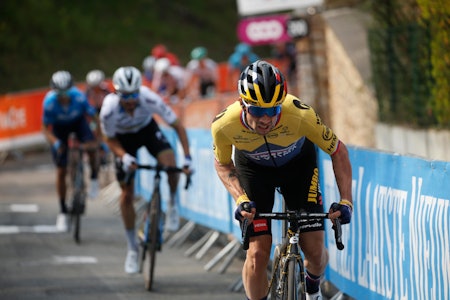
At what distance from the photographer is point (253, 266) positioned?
7613mm

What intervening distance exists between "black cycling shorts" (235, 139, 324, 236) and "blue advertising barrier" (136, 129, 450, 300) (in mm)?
592

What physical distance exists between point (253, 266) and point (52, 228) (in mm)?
8712

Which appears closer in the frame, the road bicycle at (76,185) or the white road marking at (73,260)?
the white road marking at (73,260)

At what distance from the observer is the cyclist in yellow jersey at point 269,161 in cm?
719

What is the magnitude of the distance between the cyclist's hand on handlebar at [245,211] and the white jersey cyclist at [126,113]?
14.4ft

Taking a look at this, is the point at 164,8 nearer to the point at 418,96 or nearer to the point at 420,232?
the point at 418,96

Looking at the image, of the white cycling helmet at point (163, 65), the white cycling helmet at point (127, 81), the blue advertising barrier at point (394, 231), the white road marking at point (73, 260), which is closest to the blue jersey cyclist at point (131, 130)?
the white cycling helmet at point (127, 81)

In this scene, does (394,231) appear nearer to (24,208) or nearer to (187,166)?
(187,166)

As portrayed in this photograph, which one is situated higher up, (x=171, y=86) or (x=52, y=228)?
(x=171, y=86)

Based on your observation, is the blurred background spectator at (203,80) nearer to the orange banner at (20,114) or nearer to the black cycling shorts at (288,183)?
the orange banner at (20,114)

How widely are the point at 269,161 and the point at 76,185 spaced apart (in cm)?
758

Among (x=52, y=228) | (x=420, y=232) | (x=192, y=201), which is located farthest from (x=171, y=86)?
(x=420, y=232)

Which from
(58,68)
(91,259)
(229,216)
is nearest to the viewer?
(229,216)

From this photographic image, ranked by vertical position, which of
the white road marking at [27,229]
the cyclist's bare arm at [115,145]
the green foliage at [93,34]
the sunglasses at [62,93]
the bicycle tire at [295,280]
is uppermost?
the green foliage at [93,34]
